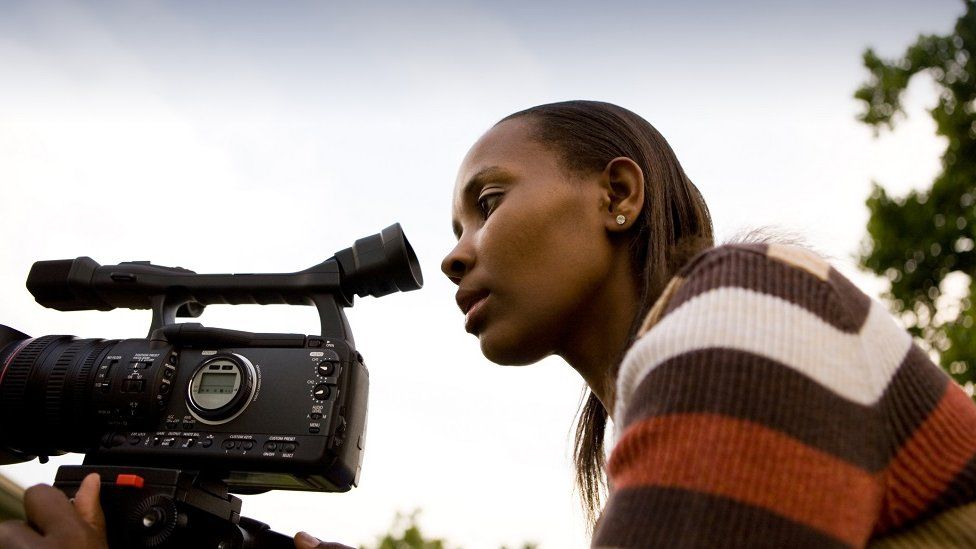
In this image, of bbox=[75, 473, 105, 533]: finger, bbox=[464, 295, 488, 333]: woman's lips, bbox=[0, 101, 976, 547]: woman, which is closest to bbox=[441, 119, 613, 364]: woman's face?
bbox=[464, 295, 488, 333]: woman's lips

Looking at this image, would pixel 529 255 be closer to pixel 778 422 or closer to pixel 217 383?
pixel 217 383

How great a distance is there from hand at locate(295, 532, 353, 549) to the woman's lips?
0.54m

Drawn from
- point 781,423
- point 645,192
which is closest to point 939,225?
point 645,192

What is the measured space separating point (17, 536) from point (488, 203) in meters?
1.03

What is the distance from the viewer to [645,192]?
176 centimetres

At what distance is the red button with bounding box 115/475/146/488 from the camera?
1652 mm

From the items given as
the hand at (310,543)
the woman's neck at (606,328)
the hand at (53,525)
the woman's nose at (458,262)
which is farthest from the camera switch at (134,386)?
the woman's neck at (606,328)

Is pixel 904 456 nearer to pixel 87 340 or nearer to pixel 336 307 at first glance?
pixel 336 307

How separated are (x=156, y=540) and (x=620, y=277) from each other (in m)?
0.99

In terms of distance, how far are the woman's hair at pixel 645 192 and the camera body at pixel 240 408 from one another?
54cm

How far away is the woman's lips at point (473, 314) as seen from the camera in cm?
170

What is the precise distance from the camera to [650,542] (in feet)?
2.62

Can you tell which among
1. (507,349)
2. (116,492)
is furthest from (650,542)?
(116,492)

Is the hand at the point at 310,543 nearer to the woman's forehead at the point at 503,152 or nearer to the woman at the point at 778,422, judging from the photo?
the woman at the point at 778,422
